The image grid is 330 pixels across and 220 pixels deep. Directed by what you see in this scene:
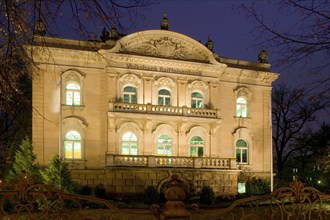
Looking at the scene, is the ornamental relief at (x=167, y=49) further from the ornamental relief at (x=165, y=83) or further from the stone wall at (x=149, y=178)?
the stone wall at (x=149, y=178)

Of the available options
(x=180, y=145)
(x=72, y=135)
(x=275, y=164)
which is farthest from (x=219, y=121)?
(x=275, y=164)

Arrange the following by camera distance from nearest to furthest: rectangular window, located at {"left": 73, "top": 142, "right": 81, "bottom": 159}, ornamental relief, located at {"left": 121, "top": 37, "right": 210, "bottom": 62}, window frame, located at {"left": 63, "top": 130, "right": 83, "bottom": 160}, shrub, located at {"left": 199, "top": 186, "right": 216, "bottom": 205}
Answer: shrub, located at {"left": 199, "top": 186, "right": 216, "bottom": 205}
window frame, located at {"left": 63, "top": 130, "right": 83, "bottom": 160}
rectangular window, located at {"left": 73, "top": 142, "right": 81, "bottom": 159}
ornamental relief, located at {"left": 121, "top": 37, "right": 210, "bottom": 62}

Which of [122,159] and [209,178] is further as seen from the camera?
[209,178]

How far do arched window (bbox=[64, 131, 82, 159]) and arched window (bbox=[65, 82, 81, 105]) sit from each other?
7.34 ft

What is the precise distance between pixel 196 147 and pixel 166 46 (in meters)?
8.22

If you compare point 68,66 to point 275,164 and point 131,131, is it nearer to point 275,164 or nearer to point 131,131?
point 131,131

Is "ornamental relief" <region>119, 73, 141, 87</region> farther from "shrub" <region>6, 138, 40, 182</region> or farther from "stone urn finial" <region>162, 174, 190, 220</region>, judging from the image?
"stone urn finial" <region>162, 174, 190, 220</region>

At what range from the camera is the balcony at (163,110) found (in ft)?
96.2

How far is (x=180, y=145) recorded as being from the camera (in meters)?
31.3

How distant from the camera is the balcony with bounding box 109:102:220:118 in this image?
29328mm

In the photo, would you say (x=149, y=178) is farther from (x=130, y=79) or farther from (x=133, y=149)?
(x=130, y=79)

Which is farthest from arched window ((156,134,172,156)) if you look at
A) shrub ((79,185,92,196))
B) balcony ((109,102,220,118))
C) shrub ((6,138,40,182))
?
shrub ((6,138,40,182))

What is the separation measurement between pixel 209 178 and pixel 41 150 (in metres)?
12.1

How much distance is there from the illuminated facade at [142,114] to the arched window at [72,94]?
73mm
